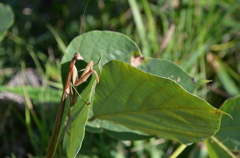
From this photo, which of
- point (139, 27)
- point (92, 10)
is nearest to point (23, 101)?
point (139, 27)

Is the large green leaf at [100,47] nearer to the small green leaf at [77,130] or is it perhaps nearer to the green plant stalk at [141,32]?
the small green leaf at [77,130]

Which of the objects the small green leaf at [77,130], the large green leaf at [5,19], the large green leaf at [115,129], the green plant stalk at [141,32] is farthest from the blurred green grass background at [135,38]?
the small green leaf at [77,130]

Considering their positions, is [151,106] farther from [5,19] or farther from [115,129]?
[5,19]

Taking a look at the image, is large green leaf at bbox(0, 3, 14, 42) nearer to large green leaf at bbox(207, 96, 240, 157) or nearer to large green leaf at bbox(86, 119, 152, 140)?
large green leaf at bbox(86, 119, 152, 140)

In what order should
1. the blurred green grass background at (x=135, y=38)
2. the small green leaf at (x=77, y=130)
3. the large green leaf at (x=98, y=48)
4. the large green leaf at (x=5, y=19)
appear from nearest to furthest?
the small green leaf at (x=77, y=130), the large green leaf at (x=98, y=48), the large green leaf at (x=5, y=19), the blurred green grass background at (x=135, y=38)

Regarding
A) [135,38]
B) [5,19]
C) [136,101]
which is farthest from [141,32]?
[136,101]

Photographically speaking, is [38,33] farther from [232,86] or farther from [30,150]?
[232,86]

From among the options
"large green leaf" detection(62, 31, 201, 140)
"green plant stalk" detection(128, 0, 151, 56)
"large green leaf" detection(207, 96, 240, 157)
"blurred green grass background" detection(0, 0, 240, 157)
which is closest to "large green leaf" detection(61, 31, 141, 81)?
"large green leaf" detection(62, 31, 201, 140)
